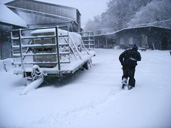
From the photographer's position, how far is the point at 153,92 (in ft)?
12.9

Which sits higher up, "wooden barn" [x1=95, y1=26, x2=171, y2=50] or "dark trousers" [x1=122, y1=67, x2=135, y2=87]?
"wooden barn" [x1=95, y1=26, x2=171, y2=50]

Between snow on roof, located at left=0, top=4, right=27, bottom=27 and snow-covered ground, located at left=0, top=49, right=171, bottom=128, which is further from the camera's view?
snow on roof, located at left=0, top=4, right=27, bottom=27

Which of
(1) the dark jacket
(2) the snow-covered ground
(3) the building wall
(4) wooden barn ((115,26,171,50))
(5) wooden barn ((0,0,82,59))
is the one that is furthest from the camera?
(4) wooden barn ((115,26,171,50))

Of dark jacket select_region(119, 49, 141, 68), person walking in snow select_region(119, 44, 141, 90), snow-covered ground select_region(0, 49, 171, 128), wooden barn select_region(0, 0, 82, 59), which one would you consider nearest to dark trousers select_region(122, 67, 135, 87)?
person walking in snow select_region(119, 44, 141, 90)

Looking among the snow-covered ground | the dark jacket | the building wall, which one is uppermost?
the building wall

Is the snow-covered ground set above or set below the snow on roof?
below

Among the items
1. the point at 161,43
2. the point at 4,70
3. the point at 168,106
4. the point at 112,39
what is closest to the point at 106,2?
the point at 112,39

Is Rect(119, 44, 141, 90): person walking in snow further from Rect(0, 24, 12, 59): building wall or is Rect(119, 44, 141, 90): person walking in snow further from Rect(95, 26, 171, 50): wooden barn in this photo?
Rect(95, 26, 171, 50): wooden barn

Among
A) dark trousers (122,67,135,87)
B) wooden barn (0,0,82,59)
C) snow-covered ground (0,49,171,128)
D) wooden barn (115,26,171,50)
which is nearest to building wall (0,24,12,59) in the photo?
wooden barn (0,0,82,59)

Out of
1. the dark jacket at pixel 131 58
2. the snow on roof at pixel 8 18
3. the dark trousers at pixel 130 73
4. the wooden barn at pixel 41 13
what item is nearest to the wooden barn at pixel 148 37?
the wooden barn at pixel 41 13

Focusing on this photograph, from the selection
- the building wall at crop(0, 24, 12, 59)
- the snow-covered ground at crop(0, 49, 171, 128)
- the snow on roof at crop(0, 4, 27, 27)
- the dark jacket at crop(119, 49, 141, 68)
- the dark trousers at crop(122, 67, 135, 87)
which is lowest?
the snow-covered ground at crop(0, 49, 171, 128)

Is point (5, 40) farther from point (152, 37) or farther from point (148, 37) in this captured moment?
point (152, 37)

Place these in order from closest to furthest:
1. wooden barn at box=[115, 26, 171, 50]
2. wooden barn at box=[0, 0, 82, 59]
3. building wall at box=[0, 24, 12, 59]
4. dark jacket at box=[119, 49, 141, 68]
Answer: dark jacket at box=[119, 49, 141, 68] → building wall at box=[0, 24, 12, 59] → wooden barn at box=[0, 0, 82, 59] → wooden barn at box=[115, 26, 171, 50]

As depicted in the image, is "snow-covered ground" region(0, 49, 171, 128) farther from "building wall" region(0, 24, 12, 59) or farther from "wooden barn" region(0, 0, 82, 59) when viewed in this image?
"wooden barn" region(0, 0, 82, 59)
